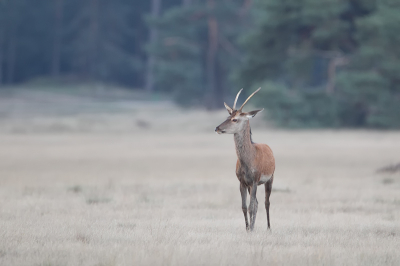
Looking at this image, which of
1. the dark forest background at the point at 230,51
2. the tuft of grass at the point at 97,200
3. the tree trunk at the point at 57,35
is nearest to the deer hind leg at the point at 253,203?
the tuft of grass at the point at 97,200

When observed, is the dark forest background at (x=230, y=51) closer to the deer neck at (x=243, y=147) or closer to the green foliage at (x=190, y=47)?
the green foliage at (x=190, y=47)

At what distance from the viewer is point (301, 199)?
512 inches

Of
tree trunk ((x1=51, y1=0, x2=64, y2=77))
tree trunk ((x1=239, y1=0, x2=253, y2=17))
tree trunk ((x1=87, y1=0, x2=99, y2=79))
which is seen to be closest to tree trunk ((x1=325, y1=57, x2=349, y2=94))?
tree trunk ((x1=239, y1=0, x2=253, y2=17))

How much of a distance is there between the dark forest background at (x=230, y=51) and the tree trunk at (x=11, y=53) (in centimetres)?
12

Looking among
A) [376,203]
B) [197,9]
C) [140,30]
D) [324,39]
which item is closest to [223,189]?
[376,203]

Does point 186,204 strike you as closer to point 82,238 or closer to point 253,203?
point 253,203

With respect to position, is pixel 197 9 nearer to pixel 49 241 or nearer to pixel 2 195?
pixel 2 195

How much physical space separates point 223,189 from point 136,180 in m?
3.32

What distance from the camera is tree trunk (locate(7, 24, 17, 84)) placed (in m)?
66.8

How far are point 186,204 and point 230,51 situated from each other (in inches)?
1616

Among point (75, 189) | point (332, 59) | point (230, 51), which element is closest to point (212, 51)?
point (230, 51)

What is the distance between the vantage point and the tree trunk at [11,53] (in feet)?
219

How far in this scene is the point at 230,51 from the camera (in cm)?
5241

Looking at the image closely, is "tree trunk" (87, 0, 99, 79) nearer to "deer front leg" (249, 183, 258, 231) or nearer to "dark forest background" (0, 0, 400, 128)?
"dark forest background" (0, 0, 400, 128)
